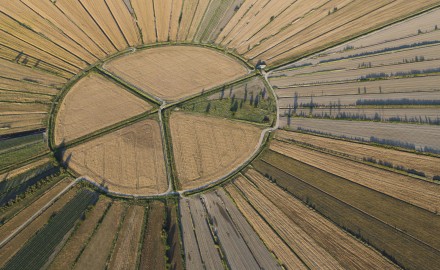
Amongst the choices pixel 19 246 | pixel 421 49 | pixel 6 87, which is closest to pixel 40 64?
pixel 6 87

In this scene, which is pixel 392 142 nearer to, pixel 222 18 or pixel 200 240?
pixel 200 240

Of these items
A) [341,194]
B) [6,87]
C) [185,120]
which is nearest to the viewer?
[341,194]

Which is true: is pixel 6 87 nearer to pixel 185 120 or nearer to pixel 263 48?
pixel 185 120

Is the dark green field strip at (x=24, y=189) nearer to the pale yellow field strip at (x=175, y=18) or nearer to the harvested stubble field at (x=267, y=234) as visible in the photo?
the harvested stubble field at (x=267, y=234)

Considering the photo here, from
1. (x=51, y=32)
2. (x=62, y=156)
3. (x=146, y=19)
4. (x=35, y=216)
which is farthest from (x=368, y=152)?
(x=51, y=32)

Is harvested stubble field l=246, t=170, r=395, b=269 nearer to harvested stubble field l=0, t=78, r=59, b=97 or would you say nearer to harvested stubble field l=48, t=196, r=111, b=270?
harvested stubble field l=48, t=196, r=111, b=270
